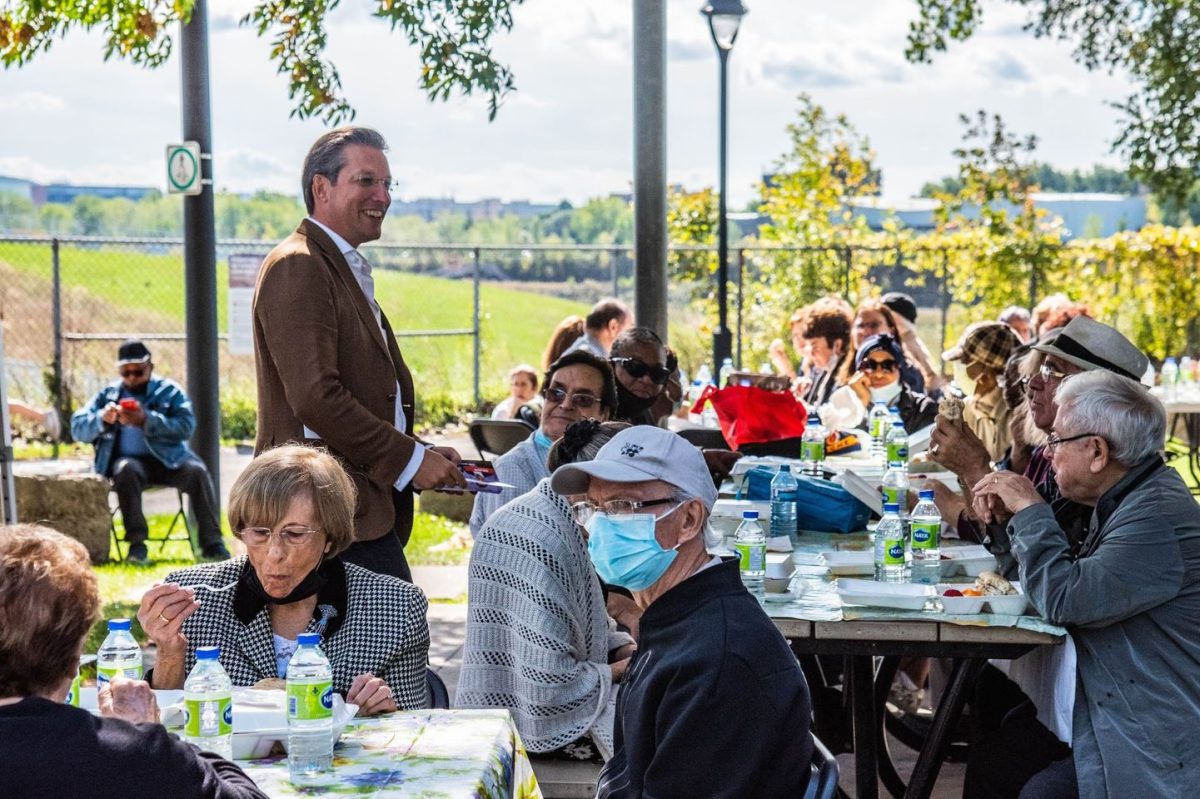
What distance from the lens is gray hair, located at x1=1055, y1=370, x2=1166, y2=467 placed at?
159 inches

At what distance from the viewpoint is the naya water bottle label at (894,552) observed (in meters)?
4.64

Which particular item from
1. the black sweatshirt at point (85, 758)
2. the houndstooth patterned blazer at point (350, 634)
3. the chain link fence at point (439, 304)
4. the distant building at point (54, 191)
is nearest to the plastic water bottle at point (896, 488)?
the houndstooth patterned blazer at point (350, 634)

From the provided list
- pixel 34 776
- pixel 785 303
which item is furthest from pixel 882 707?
pixel 785 303

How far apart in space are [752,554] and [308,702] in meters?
1.86

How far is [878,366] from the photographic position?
9.01 metres

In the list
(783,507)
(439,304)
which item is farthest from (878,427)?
(439,304)

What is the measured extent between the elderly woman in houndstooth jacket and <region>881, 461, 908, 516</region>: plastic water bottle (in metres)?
2.33

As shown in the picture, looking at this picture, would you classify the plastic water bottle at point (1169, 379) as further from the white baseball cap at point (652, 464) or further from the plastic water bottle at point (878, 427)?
the white baseball cap at point (652, 464)

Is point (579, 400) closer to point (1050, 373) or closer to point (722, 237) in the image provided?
point (1050, 373)

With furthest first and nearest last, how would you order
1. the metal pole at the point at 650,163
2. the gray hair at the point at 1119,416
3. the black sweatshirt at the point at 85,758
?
the metal pole at the point at 650,163, the gray hair at the point at 1119,416, the black sweatshirt at the point at 85,758

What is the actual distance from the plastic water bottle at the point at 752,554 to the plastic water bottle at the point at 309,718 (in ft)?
5.66

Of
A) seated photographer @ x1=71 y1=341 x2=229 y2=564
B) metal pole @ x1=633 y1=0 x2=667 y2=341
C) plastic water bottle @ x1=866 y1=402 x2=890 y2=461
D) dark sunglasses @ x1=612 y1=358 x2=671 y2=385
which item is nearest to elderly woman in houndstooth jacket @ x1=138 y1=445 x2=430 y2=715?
dark sunglasses @ x1=612 y1=358 x2=671 y2=385

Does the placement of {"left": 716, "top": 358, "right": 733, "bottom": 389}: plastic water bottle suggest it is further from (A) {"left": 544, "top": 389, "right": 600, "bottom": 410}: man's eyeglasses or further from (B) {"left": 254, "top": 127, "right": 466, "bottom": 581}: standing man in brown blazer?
(B) {"left": 254, "top": 127, "right": 466, "bottom": 581}: standing man in brown blazer

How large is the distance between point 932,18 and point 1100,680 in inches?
320
